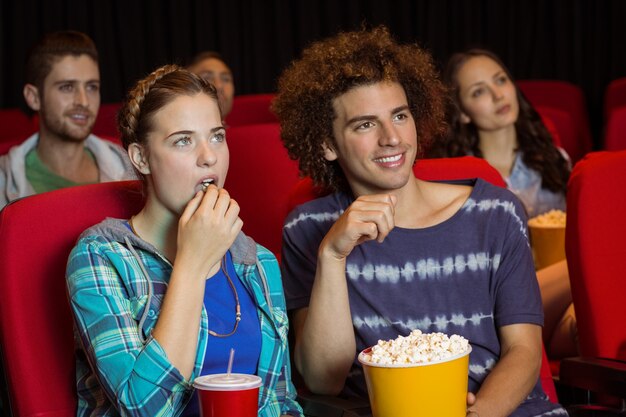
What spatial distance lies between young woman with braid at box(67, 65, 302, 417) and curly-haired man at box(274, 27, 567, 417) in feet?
0.45

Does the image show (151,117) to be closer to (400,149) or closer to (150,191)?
(150,191)

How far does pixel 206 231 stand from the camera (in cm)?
186

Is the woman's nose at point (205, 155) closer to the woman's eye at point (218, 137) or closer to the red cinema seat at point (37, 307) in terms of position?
the woman's eye at point (218, 137)

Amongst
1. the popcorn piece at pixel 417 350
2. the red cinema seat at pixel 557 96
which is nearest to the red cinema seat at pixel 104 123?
the red cinema seat at pixel 557 96

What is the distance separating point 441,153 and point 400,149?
171 cm

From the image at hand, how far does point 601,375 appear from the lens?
2.16 meters

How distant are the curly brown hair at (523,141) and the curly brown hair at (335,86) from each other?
1336 millimetres

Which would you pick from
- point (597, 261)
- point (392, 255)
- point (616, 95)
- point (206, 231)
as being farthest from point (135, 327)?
point (616, 95)

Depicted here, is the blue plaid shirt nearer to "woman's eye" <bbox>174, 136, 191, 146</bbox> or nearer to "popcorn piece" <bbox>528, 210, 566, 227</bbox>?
"woman's eye" <bbox>174, 136, 191, 146</bbox>

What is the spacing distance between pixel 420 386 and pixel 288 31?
175 inches

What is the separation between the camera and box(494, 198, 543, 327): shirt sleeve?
7.18 ft

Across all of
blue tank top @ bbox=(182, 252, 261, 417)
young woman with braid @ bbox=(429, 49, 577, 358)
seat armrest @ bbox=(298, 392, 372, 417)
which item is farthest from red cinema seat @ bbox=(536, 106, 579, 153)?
blue tank top @ bbox=(182, 252, 261, 417)

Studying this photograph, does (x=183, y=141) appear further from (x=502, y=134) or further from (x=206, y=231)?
(x=502, y=134)

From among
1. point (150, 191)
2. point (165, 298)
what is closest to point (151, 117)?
point (150, 191)
